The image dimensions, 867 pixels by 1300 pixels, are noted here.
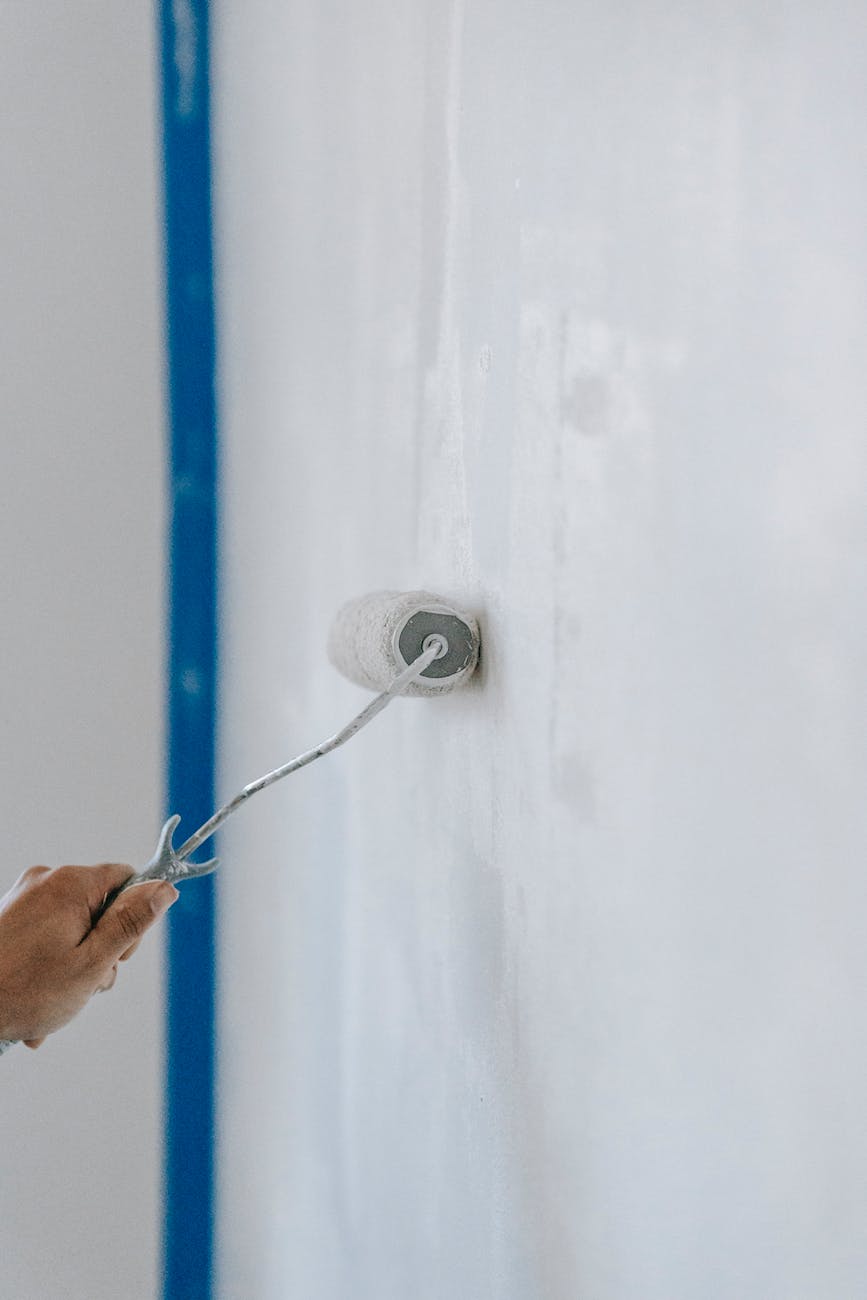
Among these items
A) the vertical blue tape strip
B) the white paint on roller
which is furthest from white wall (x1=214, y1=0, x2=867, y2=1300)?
the vertical blue tape strip

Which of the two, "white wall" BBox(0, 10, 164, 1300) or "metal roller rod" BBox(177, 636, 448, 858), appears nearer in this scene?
"metal roller rod" BBox(177, 636, 448, 858)

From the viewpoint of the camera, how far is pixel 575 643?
508 mm

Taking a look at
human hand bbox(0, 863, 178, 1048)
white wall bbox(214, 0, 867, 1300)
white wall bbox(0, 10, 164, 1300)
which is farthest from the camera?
white wall bbox(0, 10, 164, 1300)

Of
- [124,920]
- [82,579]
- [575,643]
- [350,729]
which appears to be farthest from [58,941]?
[82,579]

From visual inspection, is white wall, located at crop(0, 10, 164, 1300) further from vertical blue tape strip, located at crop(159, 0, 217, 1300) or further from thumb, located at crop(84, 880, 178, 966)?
thumb, located at crop(84, 880, 178, 966)

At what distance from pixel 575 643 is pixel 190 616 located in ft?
2.14

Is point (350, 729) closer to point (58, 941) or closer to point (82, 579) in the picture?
point (58, 941)

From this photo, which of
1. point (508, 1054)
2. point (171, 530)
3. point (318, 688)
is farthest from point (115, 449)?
point (508, 1054)

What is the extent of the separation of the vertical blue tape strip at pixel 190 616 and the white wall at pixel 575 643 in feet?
0.45

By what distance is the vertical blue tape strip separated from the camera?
1066mm

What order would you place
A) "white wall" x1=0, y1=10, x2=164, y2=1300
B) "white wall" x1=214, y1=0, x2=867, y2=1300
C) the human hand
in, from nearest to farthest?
"white wall" x1=214, y1=0, x2=867, y2=1300 < the human hand < "white wall" x1=0, y1=10, x2=164, y2=1300

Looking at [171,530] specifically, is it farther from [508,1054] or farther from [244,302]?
[508,1054]

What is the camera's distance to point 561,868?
52 cm

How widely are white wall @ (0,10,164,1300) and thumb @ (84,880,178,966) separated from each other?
0.46 meters
